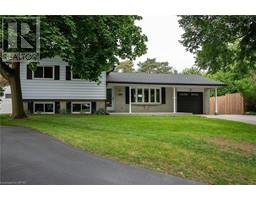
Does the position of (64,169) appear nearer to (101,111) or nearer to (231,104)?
(101,111)

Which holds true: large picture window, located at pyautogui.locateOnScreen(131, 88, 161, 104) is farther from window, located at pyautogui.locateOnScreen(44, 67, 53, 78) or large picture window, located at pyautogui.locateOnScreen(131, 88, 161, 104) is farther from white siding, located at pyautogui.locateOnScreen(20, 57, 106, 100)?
window, located at pyautogui.locateOnScreen(44, 67, 53, 78)

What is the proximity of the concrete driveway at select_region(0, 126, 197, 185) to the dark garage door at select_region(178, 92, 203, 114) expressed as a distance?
14.9 m

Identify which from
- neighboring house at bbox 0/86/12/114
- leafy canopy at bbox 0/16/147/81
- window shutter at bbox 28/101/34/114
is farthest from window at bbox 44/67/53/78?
leafy canopy at bbox 0/16/147/81

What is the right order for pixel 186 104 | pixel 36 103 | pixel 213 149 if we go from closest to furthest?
pixel 213 149, pixel 36 103, pixel 186 104

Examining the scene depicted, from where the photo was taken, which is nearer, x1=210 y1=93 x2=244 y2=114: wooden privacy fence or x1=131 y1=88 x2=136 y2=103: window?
x1=131 y1=88 x2=136 y2=103: window

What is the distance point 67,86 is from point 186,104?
7.63 m

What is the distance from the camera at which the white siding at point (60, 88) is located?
1781cm

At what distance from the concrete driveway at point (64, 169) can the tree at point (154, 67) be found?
95.9ft

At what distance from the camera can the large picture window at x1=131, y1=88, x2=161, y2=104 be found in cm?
2062

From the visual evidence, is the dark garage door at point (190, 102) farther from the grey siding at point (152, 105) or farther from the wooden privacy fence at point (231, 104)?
the wooden privacy fence at point (231, 104)

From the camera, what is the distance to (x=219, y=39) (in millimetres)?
13539
